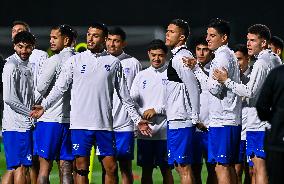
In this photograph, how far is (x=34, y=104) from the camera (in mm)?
12055

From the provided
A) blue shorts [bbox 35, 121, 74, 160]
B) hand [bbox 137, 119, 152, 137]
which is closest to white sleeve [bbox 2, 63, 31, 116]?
blue shorts [bbox 35, 121, 74, 160]

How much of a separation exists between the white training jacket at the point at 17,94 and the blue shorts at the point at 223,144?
79.5 inches

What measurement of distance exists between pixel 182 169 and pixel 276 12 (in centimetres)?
1454

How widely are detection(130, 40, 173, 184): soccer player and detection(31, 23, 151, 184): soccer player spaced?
1341 millimetres

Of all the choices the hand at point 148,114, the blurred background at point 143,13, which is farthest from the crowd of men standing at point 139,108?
the blurred background at point 143,13

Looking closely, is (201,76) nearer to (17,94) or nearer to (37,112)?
(37,112)

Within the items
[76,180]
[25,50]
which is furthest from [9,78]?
[76,180]

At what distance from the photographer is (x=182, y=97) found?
1216 cm

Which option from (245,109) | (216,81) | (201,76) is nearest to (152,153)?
(245,109)

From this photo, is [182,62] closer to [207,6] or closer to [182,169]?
[182,169]

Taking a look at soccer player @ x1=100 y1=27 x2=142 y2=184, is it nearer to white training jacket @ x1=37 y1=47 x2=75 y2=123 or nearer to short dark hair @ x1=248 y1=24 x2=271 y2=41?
white training jacket @ x1=37 y1=47 x2=75 y2=123

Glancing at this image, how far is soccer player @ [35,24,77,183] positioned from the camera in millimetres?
11953

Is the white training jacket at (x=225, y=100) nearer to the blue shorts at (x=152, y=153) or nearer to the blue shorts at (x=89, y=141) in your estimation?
the blue shorts at (x=89, y=141)

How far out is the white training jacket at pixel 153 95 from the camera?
1285cm
